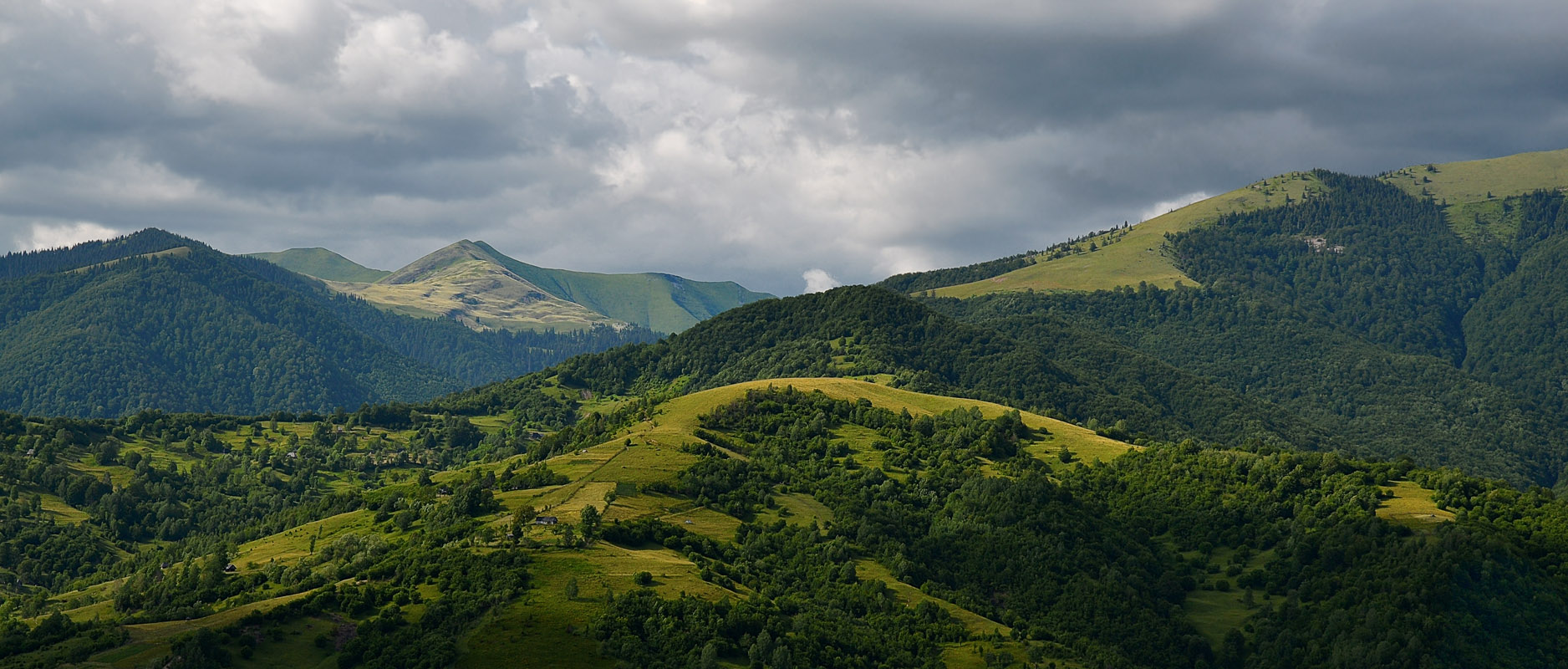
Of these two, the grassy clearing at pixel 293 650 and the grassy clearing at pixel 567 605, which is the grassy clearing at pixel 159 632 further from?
the grassy clearing at pixel 567 605

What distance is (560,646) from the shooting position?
14412cm

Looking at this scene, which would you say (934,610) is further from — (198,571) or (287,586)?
(198,571)

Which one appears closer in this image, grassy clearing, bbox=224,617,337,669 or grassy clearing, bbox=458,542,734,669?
grassy clearing, bbox=224,617,337,669

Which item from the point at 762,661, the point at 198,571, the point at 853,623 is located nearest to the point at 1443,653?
the point at 853,623

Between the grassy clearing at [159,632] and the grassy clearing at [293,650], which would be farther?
the grassy clearing at [293,650]

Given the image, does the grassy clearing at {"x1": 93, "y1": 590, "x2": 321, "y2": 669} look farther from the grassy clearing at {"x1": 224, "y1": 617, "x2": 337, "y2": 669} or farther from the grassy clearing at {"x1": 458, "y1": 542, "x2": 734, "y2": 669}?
the grassy clearing at {"x1": 458, "y1": 542, "x2": 734, "y2": 669}

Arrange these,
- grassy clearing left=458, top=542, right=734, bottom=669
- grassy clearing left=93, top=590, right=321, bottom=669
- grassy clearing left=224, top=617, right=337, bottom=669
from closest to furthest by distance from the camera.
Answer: grassy clearing left=93, top=590, right=321, bottom=669 < grassy clearing left=224, top=617, right=337, bottom=669 < grassy clearing left=458, top=542, right=734, bottom=669

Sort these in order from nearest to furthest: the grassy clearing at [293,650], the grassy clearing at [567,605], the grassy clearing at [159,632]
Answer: the grassy clearing at [159,632] → the grassy clearing at [293,650] → the grassy clearing at [567,605]

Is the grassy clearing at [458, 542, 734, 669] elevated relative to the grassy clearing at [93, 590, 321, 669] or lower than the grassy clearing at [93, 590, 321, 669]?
lower

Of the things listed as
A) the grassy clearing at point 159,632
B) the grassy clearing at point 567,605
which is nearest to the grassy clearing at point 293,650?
the grassy clearing at point 159,632

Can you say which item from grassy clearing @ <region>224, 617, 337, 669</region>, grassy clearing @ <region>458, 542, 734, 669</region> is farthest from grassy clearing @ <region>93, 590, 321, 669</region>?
grassy clearing @ <region>458, 542, 734, 669</region>

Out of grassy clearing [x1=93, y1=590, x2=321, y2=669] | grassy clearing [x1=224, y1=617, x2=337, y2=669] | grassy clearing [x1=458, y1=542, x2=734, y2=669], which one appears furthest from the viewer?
grassy clearing [x1=458, y1=542, x2=734, y2=669]

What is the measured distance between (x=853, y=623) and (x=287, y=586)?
8200 centimetres

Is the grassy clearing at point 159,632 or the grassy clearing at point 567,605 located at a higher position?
the grassy clearing at point 159,632
